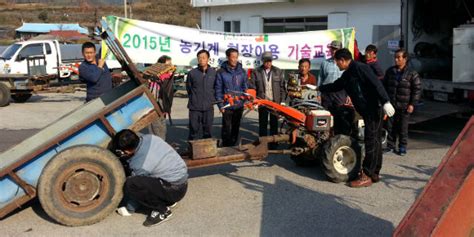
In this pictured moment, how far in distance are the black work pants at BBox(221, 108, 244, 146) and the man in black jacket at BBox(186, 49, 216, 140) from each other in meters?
0.26

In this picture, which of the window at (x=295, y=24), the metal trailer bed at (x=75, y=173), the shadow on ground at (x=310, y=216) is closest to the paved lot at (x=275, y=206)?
the shadow on ground at (x=310, y=216)

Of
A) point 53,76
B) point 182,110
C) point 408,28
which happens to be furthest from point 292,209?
point 53,76

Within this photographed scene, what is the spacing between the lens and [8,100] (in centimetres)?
1454

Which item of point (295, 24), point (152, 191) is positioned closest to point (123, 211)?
point (152, 191)

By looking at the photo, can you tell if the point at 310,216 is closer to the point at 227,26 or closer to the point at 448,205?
the point at 448,205

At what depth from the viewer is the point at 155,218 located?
507 centimetres

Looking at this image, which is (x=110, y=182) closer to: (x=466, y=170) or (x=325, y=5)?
(x=466, y=170)

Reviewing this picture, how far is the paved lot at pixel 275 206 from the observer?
16.1ft

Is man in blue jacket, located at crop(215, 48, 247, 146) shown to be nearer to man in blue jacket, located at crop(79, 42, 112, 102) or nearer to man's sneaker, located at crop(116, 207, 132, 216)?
man in blue jacket, located at crop(79, 42, 112, 102)

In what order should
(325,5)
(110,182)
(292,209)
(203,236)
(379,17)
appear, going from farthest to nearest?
(325,5), (379,17), (292,209), (110,182), (203,236)

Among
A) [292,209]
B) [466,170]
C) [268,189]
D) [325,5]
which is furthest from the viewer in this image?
[325,5]

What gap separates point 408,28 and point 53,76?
451 inches

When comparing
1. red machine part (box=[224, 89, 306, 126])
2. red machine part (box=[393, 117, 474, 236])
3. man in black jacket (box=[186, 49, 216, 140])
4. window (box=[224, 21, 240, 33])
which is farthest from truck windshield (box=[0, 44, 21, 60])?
red machine part (box=[393, 117, 474, 236])

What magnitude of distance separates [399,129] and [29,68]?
12880 millimetres
